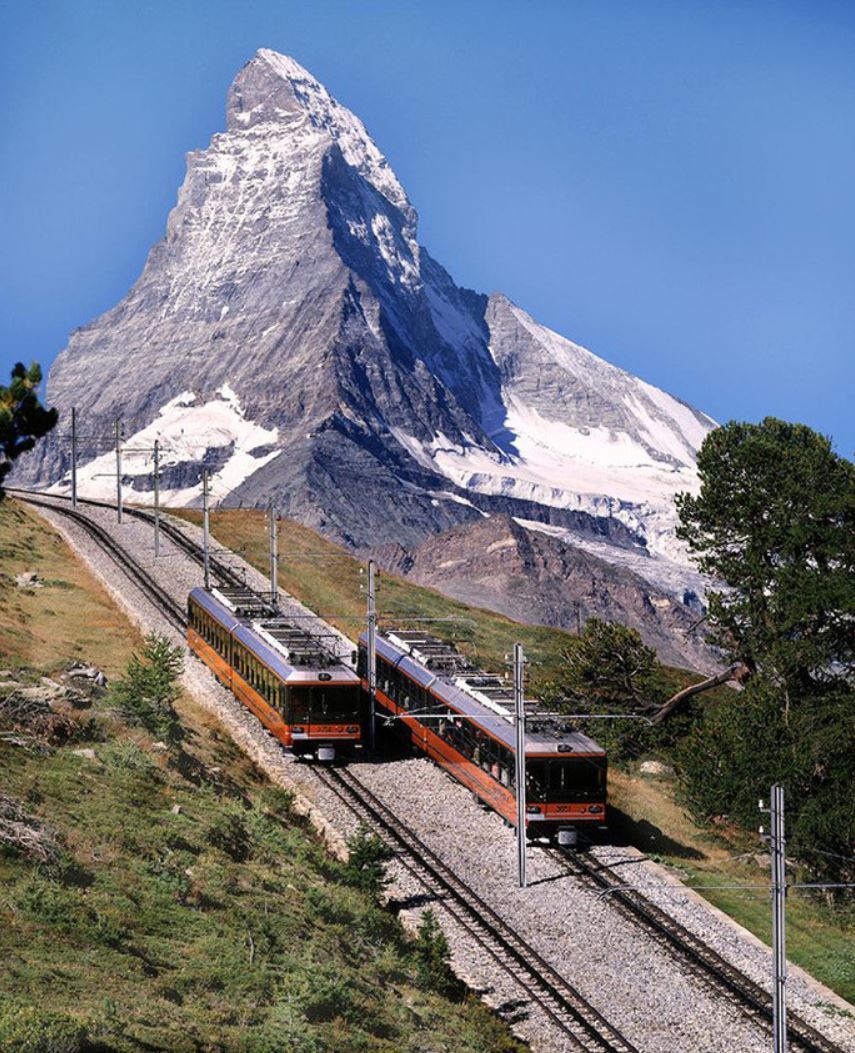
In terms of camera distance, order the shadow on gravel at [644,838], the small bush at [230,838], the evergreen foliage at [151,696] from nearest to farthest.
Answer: the small bush at [230,838], the shadow on gravel at [644,838], the evergreen foliage at [151,696]

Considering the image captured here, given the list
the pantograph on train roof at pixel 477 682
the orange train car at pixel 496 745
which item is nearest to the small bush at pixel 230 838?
the orange train car at pixel 496 745

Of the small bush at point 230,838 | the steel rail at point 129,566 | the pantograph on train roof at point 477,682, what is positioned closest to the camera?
the small bush at point 230,838

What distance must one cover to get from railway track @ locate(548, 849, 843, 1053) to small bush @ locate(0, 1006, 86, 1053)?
44.3 feet

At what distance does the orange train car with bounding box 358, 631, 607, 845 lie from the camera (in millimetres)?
41812

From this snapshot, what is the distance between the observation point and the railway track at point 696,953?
99.8 ft

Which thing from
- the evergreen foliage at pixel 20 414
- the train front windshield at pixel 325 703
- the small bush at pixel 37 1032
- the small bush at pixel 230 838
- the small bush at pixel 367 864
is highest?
the evergreen foliage at pixel 20 414

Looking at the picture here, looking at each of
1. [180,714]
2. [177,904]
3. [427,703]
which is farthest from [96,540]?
[177,904]

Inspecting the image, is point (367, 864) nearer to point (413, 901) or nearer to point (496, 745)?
point (413, 901)

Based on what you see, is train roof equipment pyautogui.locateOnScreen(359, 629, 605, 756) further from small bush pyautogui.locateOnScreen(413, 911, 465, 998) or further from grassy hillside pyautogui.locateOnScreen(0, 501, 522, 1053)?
small bush pyautogui.locateOnScreen(413, 911, 465, 998)

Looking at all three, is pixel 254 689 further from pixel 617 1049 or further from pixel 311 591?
pixel 311 591

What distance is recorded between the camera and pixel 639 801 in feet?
173

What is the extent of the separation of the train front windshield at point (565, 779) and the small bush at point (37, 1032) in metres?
21.0

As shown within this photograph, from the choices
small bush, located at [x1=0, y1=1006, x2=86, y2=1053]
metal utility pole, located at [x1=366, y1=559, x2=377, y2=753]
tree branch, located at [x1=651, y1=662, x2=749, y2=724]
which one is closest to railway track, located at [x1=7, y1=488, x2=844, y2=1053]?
metal utility pole, located at [x1=366, y1=559, x2=377, y2=753]

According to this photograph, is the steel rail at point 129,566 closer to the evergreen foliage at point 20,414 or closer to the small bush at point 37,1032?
the evergreen foliage at point 20,414
